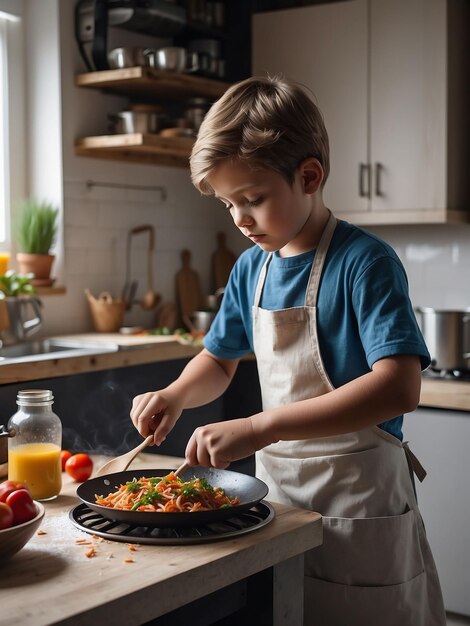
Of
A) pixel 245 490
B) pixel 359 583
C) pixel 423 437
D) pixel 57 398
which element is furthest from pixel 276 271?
pixel 423 437

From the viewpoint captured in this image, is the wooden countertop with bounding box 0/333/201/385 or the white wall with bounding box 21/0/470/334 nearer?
the wooden countertop with bounding box 0/333/201/385

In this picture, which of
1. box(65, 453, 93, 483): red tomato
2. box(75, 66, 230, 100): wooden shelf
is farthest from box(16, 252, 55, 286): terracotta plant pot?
box(65, 453, 93, 483): red tomato

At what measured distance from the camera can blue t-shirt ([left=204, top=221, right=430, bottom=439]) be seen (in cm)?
156

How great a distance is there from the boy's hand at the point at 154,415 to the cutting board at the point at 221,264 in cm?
274

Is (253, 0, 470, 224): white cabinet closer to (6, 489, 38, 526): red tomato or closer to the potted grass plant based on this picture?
the potted grass plant

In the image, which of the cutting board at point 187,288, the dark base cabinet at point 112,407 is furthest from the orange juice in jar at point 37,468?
the cutting board at point 187,288

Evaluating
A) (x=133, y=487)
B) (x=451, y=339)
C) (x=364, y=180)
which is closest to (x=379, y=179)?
(x=364, y=180)

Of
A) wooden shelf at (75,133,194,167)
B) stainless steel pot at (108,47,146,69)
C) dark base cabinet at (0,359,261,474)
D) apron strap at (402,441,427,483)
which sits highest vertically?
stainless steel pot at (108,47,146,69)

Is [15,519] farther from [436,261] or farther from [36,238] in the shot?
[436,261]

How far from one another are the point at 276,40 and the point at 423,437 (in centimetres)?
191

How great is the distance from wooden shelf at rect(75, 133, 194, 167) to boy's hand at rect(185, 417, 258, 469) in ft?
7.46

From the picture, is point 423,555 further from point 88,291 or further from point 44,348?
point 88,291

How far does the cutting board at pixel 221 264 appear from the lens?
4469mm

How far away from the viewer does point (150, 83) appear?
144 inches
